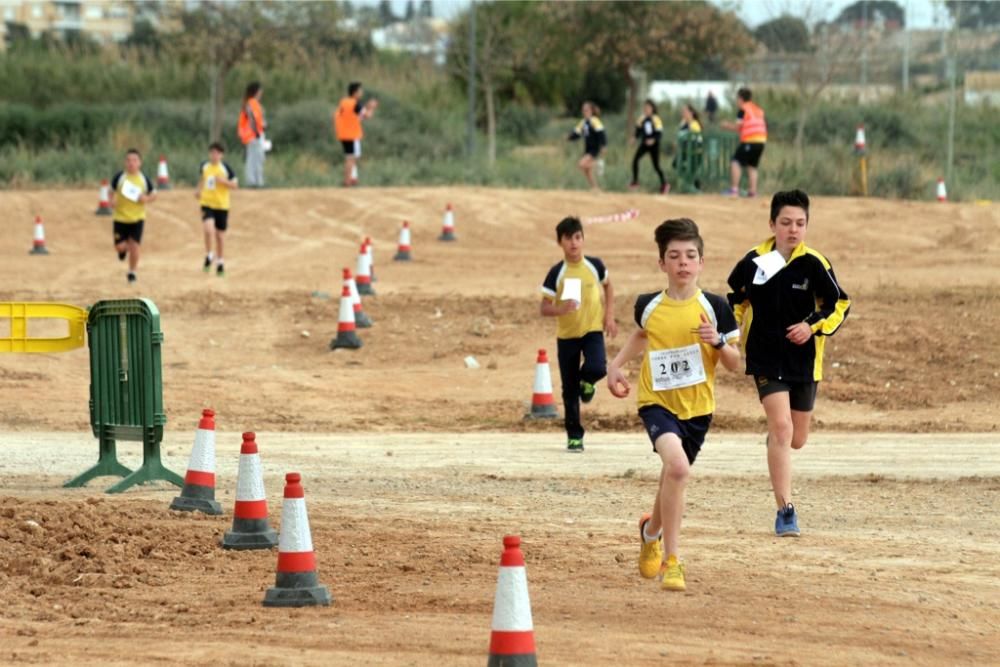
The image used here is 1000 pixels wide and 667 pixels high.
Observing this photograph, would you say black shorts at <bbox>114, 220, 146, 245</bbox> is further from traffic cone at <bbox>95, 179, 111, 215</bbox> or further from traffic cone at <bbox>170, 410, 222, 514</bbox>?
traffic cone at <bbox>170, 410, 222, 514</bbox>

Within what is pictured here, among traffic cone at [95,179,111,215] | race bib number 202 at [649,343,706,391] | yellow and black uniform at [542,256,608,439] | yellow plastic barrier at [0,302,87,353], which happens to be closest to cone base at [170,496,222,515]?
yellow plastic barrier at [0,302,87,353]

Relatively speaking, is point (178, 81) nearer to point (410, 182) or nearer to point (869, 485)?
point (410, 182)

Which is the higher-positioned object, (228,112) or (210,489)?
(228,112)

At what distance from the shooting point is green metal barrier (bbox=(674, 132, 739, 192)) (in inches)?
1366

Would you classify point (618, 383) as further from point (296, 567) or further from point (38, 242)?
point (38, 242)

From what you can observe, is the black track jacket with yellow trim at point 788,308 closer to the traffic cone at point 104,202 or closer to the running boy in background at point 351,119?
the running boy in background at point 351,119

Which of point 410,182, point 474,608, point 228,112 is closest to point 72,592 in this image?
point 474,608

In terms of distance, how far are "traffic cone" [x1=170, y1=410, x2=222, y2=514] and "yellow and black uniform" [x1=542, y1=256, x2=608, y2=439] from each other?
146 inches

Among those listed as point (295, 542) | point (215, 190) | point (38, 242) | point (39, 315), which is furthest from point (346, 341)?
point (295, 542)

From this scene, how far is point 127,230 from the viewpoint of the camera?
2464 cm

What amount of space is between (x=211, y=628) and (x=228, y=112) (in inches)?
1437

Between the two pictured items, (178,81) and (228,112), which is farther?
(178,81)

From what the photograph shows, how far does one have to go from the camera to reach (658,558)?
8.75m

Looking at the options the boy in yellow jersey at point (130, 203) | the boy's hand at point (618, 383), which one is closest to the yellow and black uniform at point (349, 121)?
the boy in yellow jersey at point (130, 203)
